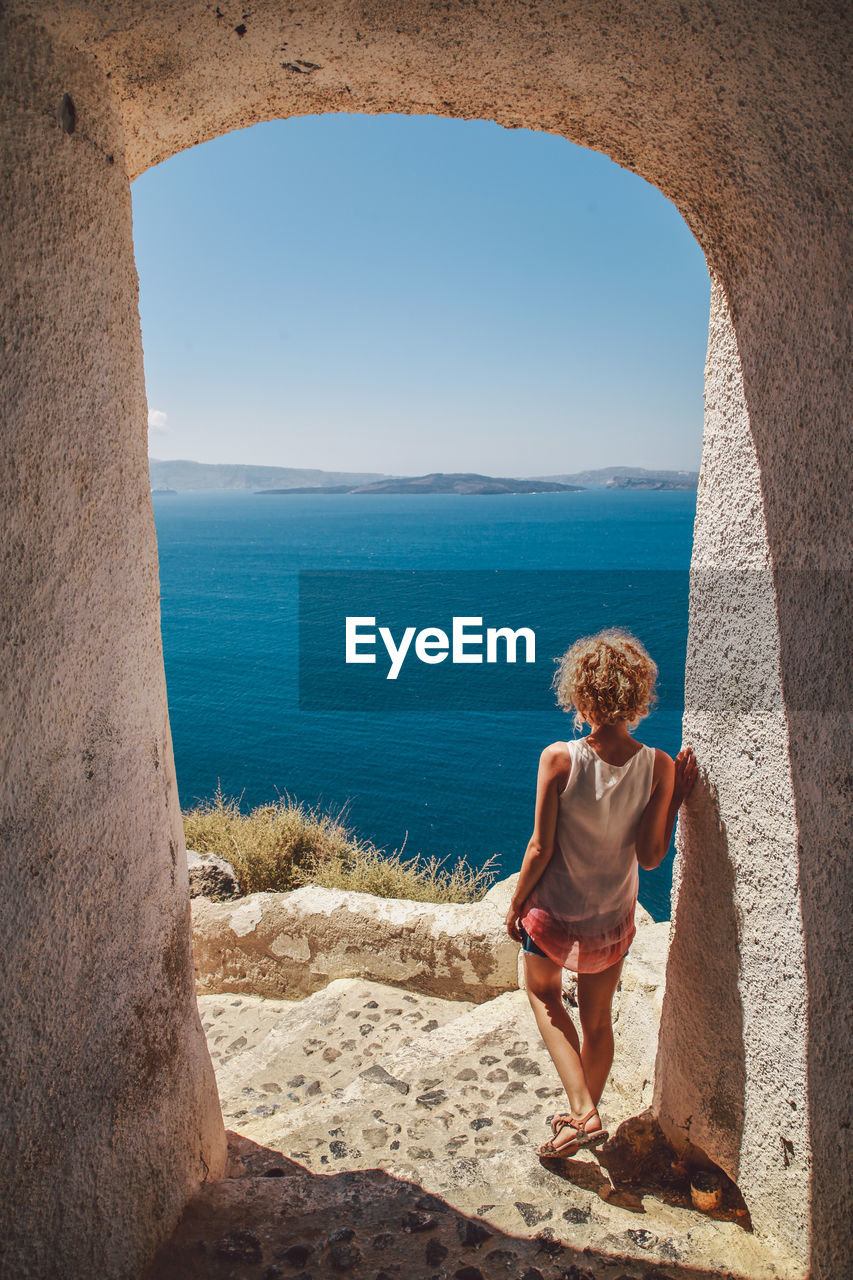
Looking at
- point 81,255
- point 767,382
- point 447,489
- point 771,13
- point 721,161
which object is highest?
point 447,489

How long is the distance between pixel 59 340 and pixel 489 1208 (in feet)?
8.42

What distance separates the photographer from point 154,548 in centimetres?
215

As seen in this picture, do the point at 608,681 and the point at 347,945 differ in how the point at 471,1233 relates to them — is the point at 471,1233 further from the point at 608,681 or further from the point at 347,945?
the point at 347,945

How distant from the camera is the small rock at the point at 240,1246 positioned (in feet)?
6.55

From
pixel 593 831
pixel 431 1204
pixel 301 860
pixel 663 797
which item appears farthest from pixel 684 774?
pixel 301 860

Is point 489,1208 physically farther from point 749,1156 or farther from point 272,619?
point 272,619

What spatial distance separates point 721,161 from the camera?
1913mm

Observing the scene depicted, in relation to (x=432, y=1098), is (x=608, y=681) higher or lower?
higher

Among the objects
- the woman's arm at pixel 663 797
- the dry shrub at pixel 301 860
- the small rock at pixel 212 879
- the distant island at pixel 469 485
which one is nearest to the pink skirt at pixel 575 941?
the woman's arm at pixel 663 797

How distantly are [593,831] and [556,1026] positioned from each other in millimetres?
748

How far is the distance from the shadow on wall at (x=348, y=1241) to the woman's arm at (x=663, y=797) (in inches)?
A: 41.7

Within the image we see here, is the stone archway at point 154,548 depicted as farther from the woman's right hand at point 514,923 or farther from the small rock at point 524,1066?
the small rock at point 524,1066

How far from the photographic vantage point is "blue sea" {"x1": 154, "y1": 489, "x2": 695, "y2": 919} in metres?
24.1

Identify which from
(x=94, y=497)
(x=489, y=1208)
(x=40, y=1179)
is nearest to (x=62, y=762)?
(x=94, y=497)
